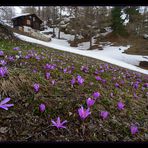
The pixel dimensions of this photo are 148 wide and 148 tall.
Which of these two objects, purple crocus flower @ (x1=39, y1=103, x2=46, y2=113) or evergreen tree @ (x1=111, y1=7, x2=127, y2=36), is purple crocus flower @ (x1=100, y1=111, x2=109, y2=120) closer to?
purple crocus flower @ (x1=39, y1=103, x2=46, y2=113)

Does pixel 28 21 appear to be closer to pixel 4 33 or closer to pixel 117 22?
pixel 117 22

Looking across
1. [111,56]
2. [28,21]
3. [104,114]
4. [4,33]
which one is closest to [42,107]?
[104,114]

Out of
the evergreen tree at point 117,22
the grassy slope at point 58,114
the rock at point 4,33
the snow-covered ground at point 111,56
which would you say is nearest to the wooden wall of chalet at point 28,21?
the evergreen tree at point 117,22

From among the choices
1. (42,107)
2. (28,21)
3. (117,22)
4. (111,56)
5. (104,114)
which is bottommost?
(111,56)

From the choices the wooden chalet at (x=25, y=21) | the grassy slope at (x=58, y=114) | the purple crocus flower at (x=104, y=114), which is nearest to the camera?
the grassy slope at (x=58, y=114)

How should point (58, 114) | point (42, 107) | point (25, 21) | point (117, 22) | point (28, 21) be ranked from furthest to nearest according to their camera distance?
point (28, 21)
point (25, 21)
point (117, 22)
point (58, 114)
point (42, 107)

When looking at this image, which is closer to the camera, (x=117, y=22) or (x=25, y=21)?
(x=117, y=22)

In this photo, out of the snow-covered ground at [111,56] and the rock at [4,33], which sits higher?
the rock at [4,33]

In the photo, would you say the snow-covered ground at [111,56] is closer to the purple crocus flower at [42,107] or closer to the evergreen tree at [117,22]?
the evergreen tree at [117,22]

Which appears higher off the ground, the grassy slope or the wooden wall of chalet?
the grassy slope

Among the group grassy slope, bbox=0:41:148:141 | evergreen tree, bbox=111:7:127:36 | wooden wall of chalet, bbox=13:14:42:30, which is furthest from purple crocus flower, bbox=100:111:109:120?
wooden wall of chalet, bbox=13:14:42:30

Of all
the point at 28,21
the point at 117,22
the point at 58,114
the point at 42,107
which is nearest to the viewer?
the point at 42,107
